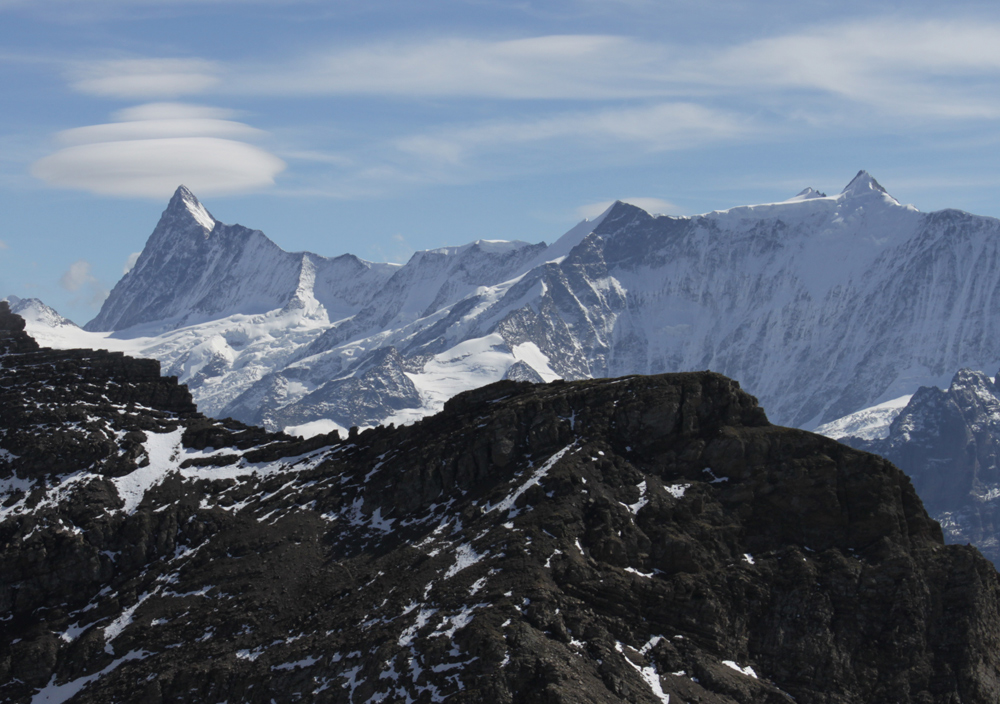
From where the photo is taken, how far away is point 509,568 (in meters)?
142

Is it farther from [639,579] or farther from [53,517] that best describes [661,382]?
[53,517]

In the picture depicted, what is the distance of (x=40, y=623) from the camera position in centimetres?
16025

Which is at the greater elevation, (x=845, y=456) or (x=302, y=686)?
(x=845, y=456)

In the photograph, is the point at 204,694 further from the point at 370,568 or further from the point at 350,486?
the point at 350,486

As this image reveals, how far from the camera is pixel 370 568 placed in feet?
510

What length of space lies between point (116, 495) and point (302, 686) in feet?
197

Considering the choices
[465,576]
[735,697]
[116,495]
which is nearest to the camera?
[735,697]

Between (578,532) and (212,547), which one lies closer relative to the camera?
(578,532)

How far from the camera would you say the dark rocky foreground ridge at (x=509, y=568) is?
135 metres

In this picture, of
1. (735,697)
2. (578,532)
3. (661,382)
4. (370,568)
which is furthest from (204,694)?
(661,382)

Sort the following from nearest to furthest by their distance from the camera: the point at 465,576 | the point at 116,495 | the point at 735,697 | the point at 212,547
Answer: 1. the point at 735,697
2. the point at 465,576
3. the point at 212,547
4. the point at 116,495

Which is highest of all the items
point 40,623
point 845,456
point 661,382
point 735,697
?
point 661,382

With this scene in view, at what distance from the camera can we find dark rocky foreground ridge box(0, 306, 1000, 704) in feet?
443

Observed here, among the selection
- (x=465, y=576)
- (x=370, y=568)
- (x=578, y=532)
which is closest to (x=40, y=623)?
(x=370, y=568)
